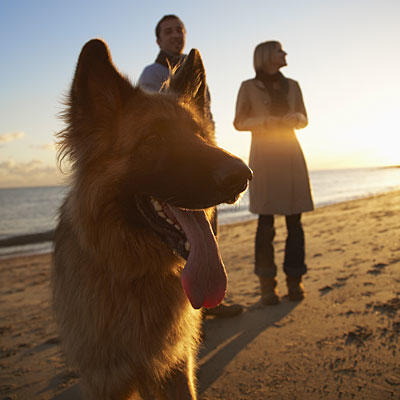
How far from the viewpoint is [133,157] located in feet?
6.81

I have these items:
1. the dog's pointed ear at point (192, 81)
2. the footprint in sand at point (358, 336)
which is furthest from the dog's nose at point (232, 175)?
the footprint in sand at point (358, 336)

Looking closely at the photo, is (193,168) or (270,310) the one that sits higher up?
(193,168)

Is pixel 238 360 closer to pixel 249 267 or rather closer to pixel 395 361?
pixel 395 361

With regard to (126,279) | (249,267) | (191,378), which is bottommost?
(249,267)

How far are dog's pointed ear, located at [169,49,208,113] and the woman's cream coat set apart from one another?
5.11 ft

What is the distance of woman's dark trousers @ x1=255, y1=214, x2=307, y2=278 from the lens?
13.8ft

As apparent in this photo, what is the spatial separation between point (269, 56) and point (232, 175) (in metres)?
3.29

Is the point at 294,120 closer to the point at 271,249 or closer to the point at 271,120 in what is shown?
the point at 271,120

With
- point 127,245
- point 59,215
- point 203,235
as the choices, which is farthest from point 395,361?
point 59,215

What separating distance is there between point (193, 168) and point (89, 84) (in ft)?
3.18

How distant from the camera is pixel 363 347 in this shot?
2.80 metres

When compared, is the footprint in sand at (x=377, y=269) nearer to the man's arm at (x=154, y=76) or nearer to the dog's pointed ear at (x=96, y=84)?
the man's arm at (x=154, y=76)

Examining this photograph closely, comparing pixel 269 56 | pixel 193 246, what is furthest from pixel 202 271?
pixel 269 56

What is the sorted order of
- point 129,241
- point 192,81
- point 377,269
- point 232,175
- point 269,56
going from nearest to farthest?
point 232,175 < point 129,241 < point 192,81 < point 269,56 < point 377,269
